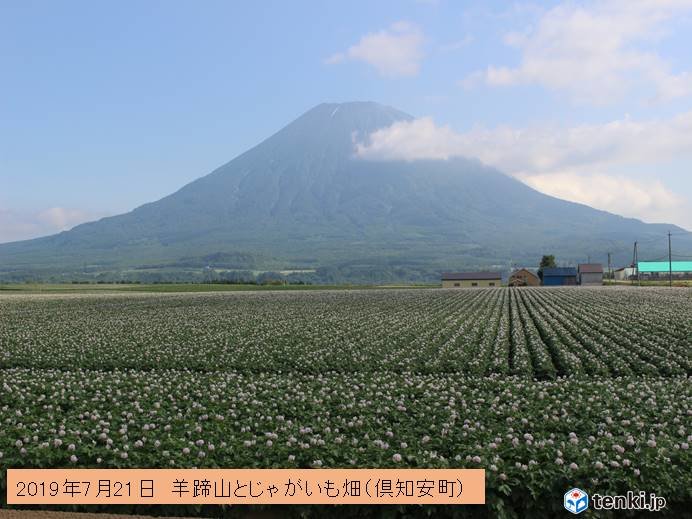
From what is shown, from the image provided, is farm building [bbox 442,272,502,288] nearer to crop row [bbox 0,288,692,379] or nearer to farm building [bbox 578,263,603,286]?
farm building [bbox 578,263,603,286]

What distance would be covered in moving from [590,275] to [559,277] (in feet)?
16.8

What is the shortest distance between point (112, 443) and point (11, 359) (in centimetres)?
1225

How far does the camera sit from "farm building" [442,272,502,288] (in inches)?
3947

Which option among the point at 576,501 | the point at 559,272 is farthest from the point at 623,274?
the point at 576,501

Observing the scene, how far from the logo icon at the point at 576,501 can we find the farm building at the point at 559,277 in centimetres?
9771

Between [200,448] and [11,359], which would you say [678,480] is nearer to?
[200,448]

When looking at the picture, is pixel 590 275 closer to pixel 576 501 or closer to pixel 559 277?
pixel 559 277

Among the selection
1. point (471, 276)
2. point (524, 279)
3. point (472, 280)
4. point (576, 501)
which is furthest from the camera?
point (524, 279)

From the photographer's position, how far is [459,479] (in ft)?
24.0

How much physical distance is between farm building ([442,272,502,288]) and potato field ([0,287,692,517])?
7787 cm

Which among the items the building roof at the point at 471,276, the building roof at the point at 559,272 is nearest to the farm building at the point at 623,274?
the building roof at the point at 559,272

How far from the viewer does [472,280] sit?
100 metres

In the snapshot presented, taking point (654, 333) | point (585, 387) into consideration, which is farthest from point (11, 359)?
point (654, 333)

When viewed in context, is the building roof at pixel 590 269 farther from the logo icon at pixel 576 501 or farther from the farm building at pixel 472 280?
the logo icon at pixel 576 501
